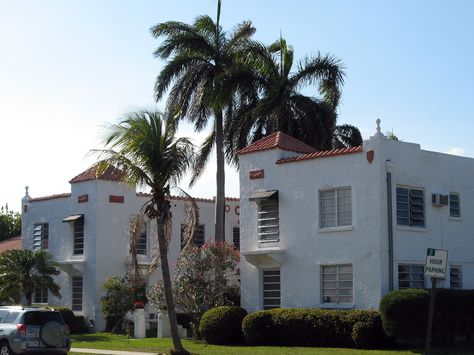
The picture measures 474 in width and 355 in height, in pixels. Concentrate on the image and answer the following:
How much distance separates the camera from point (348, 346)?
24672 mm

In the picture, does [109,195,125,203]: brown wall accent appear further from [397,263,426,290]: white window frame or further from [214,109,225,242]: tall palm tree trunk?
[397,263,426,290]: white window frame

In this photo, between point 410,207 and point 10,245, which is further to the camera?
point 10,245

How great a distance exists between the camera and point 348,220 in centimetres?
2638

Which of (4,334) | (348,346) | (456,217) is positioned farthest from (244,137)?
(4,334)

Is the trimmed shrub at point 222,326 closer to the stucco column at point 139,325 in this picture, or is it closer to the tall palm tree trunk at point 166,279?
the tall palm tree trunk at point 166,279

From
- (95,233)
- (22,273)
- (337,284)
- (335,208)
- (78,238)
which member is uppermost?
(335,208)

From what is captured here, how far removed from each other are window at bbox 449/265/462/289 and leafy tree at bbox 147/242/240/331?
731 cm

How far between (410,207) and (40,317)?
39.2ft

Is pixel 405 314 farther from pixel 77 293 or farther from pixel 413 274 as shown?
pixel 77 293

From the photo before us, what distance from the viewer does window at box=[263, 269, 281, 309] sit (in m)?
28.3

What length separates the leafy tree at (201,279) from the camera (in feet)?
94.5

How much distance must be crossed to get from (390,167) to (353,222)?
6.72ft

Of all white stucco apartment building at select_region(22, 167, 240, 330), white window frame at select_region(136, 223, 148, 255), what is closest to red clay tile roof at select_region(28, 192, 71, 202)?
white stucco apartment building at select_region(22, 167, 240, 330)

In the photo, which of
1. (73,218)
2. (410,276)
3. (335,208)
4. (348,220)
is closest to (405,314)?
(410,276)
